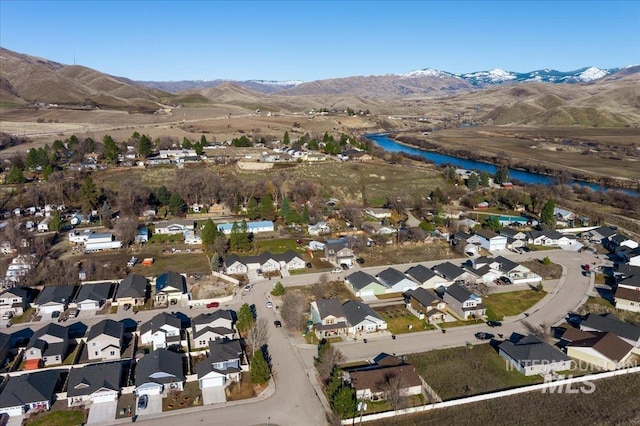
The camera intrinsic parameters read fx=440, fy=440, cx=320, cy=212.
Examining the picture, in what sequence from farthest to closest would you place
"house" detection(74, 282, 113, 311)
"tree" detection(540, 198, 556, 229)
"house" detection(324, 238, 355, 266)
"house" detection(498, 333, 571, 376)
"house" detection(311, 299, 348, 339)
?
1. "tree" detection(540, 198, 556, 229)
2. "house" detection(324, 238, 355, 266)
3. "house" detection(74, 282, 113, 311)
4. "house" detection(311, 299, 348, 339)
5. "house" detection(498, 333, 571, 376)

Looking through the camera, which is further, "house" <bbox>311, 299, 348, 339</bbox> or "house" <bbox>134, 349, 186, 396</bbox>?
"house" <bbox>311, 299, 348, 339</bbox>

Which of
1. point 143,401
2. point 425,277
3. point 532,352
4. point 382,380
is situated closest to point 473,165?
point 425,277

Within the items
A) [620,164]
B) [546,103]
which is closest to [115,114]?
[620,164]

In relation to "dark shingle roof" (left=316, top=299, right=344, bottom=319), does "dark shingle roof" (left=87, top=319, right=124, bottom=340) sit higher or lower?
lower

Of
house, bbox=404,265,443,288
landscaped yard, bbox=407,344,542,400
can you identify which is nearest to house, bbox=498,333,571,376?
landscaped yard, bbox=407,344,542,400

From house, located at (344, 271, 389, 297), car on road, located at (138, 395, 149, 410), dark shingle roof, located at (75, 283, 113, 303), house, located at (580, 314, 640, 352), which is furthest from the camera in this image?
house, located at (344, 271, 389, 297)

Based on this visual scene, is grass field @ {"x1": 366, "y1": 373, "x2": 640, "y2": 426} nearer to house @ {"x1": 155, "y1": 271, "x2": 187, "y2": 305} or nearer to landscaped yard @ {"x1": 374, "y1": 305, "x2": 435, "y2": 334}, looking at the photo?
landscaped yard @ {"x1": 374, "y1": 305, "x2": 435, "y2": 334}

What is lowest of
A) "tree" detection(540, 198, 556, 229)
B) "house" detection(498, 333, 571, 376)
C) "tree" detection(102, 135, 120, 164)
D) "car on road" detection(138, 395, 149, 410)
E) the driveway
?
the driveway

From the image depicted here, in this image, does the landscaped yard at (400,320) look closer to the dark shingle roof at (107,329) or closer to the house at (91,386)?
the house at (91,386)
